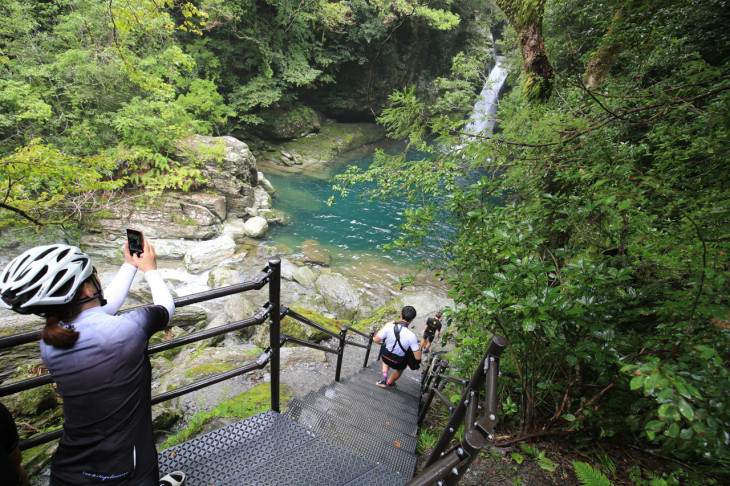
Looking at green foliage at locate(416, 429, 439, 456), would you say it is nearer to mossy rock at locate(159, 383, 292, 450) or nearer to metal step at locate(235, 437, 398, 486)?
metal step at locate(235, 437, 398, 486)

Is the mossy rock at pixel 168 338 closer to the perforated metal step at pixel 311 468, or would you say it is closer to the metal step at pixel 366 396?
the metal step at pixel 366 396

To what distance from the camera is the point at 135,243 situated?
5.94ft

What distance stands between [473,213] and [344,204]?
16.7 metres

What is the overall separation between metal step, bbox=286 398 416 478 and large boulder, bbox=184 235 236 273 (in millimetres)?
9592

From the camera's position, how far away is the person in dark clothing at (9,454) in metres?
1.42

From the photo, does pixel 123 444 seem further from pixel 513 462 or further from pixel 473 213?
pixel 513 462

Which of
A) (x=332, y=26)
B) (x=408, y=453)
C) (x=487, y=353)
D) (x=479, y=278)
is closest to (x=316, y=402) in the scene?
(x=408, y=453)

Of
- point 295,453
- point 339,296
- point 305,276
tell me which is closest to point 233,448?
point 295,453

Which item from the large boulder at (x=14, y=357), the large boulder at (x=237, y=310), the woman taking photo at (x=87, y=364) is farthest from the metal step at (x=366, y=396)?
the large boulder at (x=14, y=357)

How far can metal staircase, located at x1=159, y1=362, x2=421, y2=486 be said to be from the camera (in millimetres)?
2061

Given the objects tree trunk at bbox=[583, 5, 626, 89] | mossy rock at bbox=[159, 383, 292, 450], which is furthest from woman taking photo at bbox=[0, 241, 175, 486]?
tree trunk at bbox=[583, 5, 626, 89]

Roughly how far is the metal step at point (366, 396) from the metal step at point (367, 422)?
29cm

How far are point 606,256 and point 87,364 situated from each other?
3419 millimetres

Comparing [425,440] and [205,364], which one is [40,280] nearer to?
[425,440]
